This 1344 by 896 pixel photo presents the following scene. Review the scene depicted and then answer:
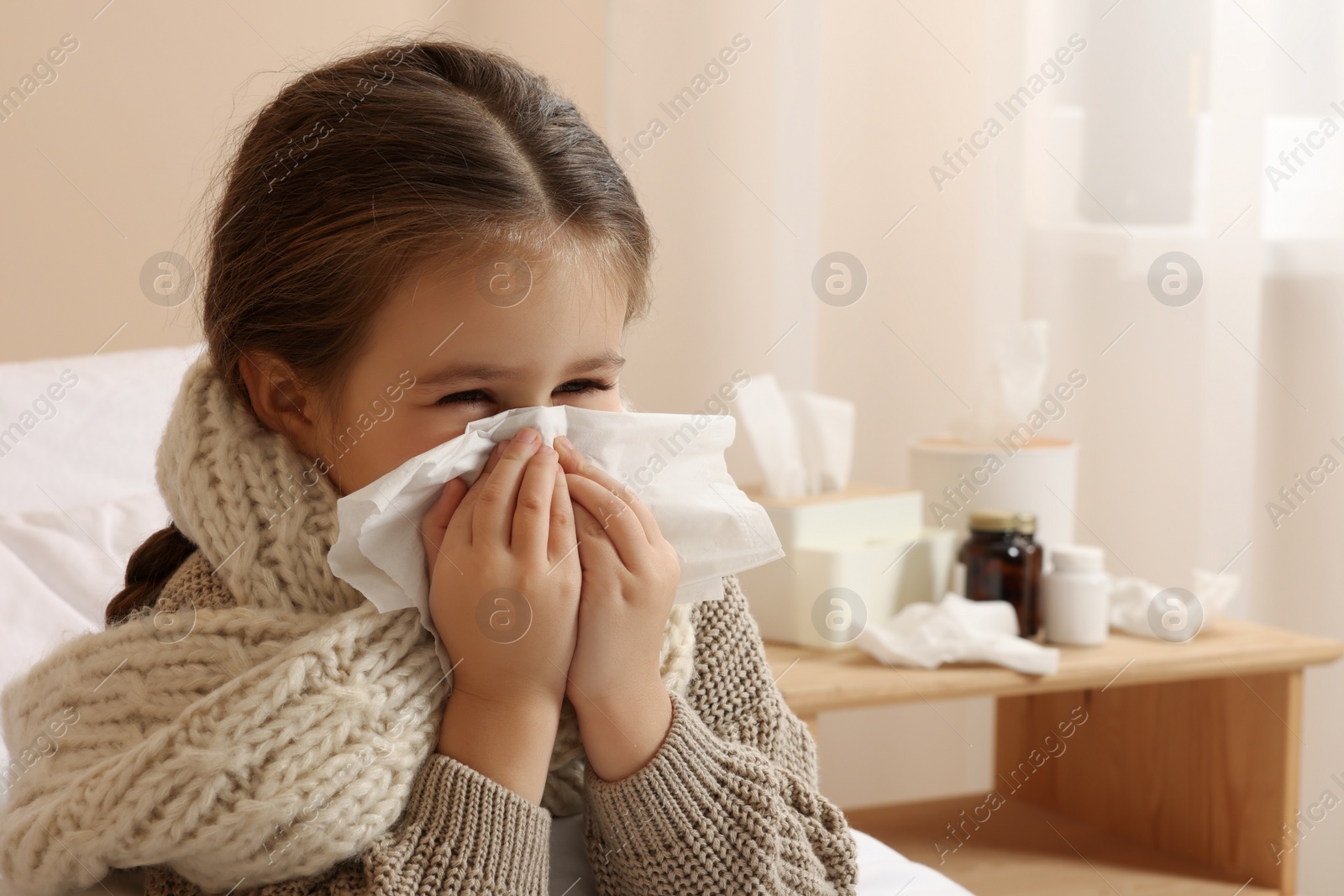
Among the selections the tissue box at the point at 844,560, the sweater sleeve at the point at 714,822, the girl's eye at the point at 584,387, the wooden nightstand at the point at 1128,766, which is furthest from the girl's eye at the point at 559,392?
the tissue box at the point at 844,560

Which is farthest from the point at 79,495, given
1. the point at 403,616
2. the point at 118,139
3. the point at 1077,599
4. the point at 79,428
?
the point at 1077,599

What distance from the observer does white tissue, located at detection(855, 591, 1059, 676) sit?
1.38 metres

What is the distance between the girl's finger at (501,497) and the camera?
770 mm

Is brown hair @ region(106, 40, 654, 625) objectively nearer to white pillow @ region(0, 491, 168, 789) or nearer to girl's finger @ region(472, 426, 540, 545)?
girl's finger @ region(472, 426, 540, 545)

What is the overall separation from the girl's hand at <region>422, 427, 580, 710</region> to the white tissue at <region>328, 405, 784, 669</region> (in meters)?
0.01

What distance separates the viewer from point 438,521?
786 mm

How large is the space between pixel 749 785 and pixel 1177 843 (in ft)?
3.44

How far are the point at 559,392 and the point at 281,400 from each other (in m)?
0.20

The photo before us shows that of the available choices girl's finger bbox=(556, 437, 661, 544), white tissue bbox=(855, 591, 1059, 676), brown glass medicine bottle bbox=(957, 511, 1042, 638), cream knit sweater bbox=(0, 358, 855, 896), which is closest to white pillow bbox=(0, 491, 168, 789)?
cream knit sweater bbox=(0, 358, 855, 896)

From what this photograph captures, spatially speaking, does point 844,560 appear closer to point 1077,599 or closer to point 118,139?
point 1077,599

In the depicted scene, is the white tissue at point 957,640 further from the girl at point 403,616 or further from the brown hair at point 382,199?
the brown hair at point 382,199

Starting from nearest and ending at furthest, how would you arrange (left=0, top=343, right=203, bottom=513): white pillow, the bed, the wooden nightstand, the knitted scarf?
the knitted scarf
the bed
(left=0, top=343, right=203, bottom=513): white pillow
the wooden nightstand

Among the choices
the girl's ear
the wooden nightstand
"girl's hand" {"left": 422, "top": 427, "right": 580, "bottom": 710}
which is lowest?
the wooden nightstand

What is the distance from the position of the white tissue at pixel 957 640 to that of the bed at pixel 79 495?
25 centimetres
